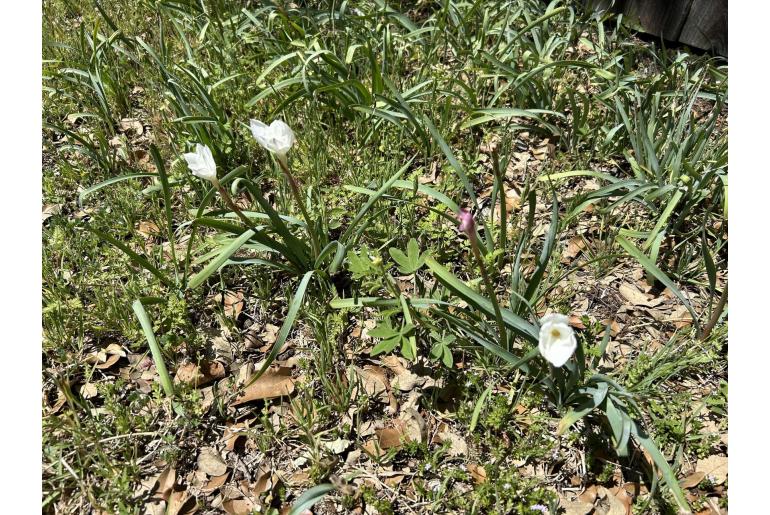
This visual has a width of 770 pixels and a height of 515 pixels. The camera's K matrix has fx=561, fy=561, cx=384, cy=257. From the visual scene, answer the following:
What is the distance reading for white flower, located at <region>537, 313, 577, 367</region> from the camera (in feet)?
3.96

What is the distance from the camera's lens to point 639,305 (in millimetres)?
1974

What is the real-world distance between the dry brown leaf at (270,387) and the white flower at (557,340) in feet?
2.80

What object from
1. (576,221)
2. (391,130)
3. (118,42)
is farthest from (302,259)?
(118,42)

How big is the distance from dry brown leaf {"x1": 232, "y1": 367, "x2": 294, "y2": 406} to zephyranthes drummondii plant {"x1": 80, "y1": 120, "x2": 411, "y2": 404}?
0.12 meters

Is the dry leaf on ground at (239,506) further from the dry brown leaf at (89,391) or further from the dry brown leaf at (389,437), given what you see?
the dry brown leaf at (89,391)

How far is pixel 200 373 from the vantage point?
71.0 inches

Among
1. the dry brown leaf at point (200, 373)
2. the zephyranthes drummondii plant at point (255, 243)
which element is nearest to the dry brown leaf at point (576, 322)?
the zephyranthes drummondii plant at point (255, 243)

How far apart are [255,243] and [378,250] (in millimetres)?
430

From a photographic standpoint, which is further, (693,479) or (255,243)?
(255,243)

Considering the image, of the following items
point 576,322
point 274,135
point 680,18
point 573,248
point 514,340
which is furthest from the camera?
point 680,18

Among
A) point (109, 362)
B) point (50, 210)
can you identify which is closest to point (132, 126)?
point (50, 210)

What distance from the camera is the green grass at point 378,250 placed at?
5.32 feet

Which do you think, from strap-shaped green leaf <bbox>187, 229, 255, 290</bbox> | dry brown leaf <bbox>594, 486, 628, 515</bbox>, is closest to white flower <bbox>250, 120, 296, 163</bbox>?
strap-shaped green leaf <bbox>187, 229, 255, 290</bbox>

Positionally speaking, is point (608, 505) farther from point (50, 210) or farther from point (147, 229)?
point (50, 210)
